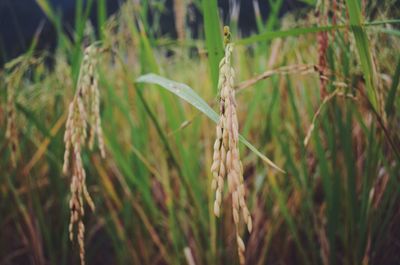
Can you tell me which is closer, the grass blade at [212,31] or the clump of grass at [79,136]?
the clump of grass at [79,136]

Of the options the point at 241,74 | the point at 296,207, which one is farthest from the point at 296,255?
the point at 241,74

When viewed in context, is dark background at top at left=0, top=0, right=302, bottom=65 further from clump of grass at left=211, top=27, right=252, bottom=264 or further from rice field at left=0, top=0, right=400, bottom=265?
clump of grass at left=211, top=27, right=252, bottom=264

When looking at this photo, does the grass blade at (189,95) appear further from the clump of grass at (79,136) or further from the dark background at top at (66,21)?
the dark background at top at (66,21)

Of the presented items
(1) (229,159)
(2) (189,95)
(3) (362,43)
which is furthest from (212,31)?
(1) (229,159)

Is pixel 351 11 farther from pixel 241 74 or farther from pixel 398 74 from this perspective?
pixel 241 74

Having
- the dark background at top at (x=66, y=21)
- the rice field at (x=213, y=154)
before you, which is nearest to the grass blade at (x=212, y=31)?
the rice field at (x=213, y=154)

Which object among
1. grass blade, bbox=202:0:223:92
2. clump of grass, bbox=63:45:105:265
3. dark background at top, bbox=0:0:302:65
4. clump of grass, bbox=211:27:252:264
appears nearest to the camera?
clump of grass, bbox=211:27:252:264

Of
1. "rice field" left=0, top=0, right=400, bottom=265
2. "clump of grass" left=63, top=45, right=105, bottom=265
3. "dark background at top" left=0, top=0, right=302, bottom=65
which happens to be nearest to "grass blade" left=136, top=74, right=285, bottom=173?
"rice field" left=0, top=0, right=400, bottom=265

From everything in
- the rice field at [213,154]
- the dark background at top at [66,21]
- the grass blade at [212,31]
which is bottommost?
the rice field at [213,154]
